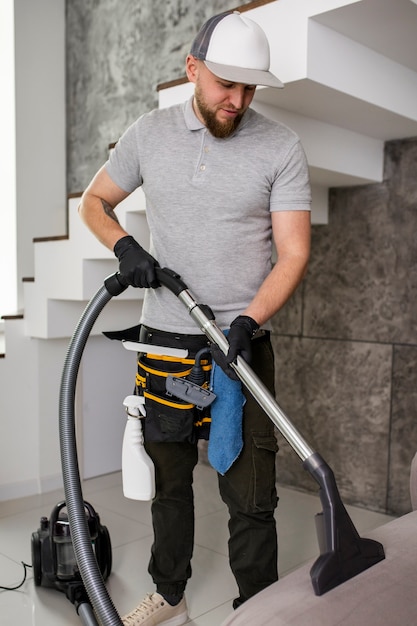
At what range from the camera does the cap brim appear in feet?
4.95

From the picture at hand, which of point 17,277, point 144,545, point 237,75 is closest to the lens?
point 237,75

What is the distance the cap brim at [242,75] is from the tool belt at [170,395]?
0.66 meters

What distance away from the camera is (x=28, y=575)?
233cm

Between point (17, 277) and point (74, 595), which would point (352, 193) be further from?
point (74, 595)

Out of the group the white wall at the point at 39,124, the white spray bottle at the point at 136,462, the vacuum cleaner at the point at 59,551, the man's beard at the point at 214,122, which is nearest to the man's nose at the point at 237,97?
the man's beard at the point at 214,122

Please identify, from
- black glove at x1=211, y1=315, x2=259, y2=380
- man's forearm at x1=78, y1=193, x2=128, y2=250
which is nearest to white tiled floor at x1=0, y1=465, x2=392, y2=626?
black glove at x1=211, y1=315, x2=259, y2=380

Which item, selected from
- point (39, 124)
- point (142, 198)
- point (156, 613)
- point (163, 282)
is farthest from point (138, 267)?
point (39, 124)

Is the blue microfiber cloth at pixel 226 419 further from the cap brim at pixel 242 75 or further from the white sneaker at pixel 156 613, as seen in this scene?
the cap brim at pixel 242 75

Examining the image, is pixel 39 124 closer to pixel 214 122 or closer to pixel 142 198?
pixel 142 198

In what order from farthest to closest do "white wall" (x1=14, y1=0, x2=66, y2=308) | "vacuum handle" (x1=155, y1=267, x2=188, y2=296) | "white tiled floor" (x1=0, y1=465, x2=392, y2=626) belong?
"white wall" (x1=14, y1=0, x2=66, y2=308) < "white tiled floor" (x1=0, y1=465, x2=392, y2=626) < "vacuum handle" (x1=155, y1=267, x2=188, y2=296)

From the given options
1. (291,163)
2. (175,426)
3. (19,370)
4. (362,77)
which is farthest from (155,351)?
(19,370)

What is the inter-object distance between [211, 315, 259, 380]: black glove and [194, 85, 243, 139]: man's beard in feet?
1.54

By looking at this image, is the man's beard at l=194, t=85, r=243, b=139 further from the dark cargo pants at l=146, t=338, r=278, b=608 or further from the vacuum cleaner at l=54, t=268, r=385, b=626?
the dark cargo pants at l=146, t=338, r=278, b=608

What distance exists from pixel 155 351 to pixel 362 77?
3.48 ft
